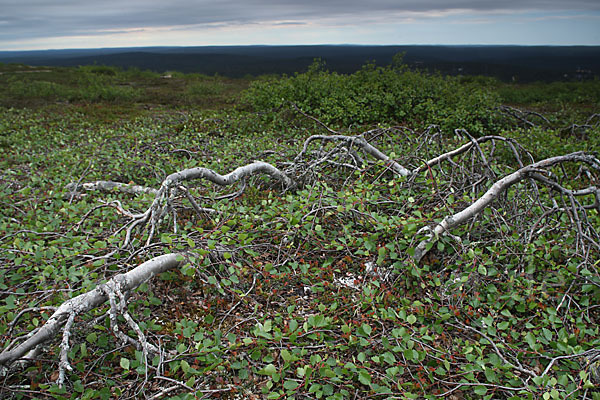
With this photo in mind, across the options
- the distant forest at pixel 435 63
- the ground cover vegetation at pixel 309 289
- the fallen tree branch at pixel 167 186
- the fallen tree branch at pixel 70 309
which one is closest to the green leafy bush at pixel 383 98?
the distant forest at pixel 435 63

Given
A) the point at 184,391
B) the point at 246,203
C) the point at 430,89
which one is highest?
the point at 430,89

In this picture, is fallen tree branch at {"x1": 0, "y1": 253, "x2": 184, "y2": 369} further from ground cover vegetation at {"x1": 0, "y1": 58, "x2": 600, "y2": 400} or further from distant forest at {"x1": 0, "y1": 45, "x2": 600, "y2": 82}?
distant forest at {"x1": 0, "y1": 45, "x2": 600, "y2": 82}

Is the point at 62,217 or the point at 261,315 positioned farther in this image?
the point at 62,217

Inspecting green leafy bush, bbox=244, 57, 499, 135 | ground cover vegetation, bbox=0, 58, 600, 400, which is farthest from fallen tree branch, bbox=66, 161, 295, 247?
green leafy bush, bbox=244, 57, 499, 135

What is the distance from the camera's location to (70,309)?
8.68ft

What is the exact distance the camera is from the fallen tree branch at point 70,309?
2471 mm

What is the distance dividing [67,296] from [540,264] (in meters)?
4.31

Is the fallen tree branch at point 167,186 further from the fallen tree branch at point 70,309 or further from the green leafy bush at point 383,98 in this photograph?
the green leafy bush at point 383,98

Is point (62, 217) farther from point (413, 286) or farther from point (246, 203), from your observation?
point (413, 286)

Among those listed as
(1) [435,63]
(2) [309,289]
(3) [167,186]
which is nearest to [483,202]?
(2) [309,289]

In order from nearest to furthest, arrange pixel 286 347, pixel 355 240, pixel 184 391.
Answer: pixel 184 391
pixel 286 347
pixel 355 240

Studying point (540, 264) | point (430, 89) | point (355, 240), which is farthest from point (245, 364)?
point (430, 89)

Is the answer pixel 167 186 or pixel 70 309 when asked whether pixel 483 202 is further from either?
pixel 70 309

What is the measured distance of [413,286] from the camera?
12.5ft
